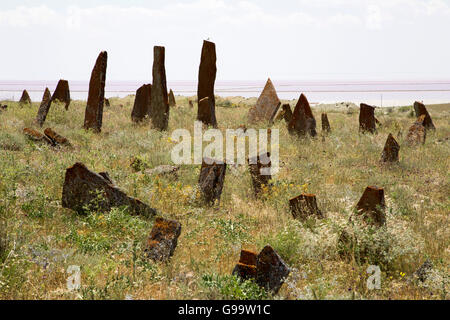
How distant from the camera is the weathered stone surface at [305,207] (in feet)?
21.5

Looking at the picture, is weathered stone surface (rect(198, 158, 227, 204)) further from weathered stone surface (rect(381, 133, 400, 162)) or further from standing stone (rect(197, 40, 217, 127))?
standing stone (rect(197, 40, 217, 127))

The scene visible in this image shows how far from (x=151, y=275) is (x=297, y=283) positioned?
1594 millimetres

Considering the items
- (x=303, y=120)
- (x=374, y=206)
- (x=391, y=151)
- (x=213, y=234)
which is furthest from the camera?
(x=303, y=120)

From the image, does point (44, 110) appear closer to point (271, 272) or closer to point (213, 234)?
point (213, 234)

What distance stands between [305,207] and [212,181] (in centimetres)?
177

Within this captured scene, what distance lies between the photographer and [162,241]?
5.05 meters

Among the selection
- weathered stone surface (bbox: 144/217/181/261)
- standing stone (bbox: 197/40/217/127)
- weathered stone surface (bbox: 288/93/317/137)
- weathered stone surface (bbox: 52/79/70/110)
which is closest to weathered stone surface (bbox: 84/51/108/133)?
standing stone (bbox: 197/40/217/127)

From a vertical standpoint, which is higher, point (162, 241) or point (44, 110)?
point (44, 110)

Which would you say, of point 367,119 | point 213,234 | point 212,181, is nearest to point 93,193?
point 213,234

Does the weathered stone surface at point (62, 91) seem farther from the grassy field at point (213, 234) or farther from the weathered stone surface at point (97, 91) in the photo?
the grassy field at point (213, 234)
